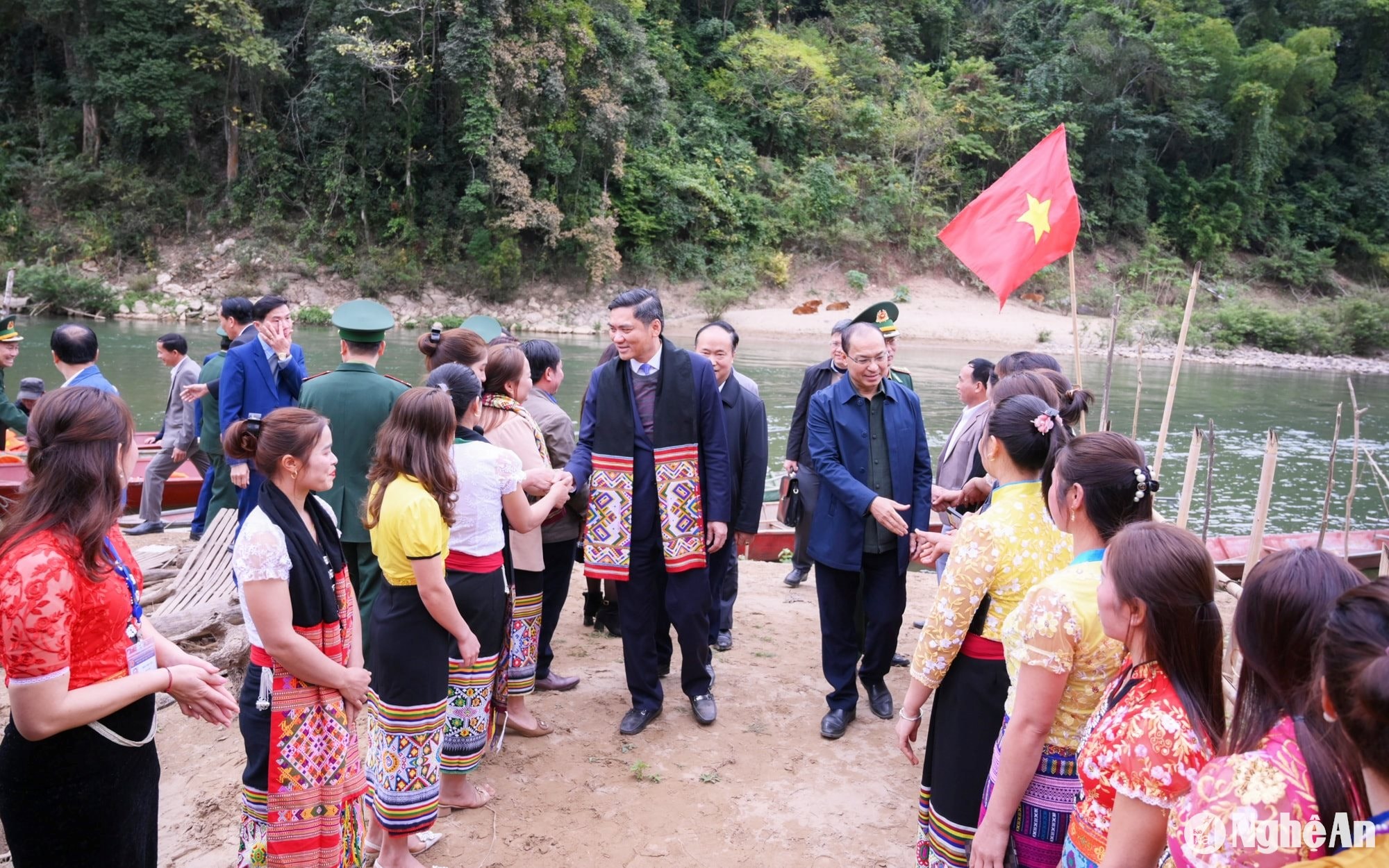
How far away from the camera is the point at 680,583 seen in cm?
370

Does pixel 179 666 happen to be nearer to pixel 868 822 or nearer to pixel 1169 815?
pixel 1169 815

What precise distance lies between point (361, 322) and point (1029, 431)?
8.83ft

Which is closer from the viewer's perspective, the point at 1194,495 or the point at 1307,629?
the point at 1307,629

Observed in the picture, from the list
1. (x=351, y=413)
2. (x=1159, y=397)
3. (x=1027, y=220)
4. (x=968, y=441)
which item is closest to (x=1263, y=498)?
(x=968, y=441)

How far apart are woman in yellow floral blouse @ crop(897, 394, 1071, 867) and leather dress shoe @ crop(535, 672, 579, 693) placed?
2.16 metres

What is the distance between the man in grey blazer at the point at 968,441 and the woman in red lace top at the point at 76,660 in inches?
117

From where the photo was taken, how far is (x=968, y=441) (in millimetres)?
4137

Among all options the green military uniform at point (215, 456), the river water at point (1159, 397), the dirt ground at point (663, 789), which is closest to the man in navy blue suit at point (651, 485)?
the dirt ground at point (663, 789)

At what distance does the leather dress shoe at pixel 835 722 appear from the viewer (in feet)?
12.3

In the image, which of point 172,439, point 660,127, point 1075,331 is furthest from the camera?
point 660,127

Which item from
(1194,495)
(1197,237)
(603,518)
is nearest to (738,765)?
(603,518)

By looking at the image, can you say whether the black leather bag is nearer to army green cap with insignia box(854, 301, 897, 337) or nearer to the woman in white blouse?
army green cap with insignia box(854, 301, 897, 337)

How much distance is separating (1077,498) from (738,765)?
2060 millimetres

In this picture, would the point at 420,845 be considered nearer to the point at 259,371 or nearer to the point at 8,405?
the point at 259,371
